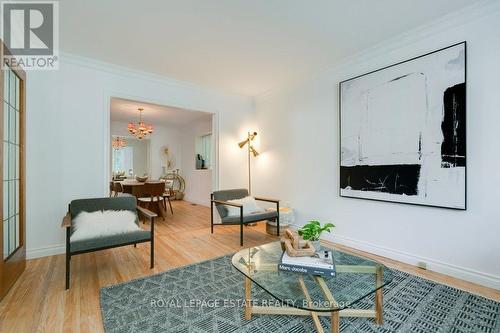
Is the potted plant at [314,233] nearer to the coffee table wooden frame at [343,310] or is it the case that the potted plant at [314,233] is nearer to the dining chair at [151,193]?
the coffee table wooden frame at [343,310]

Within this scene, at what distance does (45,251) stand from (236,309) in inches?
102

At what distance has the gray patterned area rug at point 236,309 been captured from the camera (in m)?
1.60

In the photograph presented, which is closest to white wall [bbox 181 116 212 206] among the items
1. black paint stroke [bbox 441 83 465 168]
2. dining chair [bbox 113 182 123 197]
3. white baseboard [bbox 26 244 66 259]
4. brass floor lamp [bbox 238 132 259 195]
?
brass floor lamp [bbox 238 132 259 195]

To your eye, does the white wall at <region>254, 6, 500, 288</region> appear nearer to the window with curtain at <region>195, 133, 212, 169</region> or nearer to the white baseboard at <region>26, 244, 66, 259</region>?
the window with curtain at <region>195, 133, 212, 169</region>

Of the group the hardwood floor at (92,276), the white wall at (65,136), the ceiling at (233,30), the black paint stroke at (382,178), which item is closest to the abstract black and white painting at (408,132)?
the black paint stroke at (382,178)

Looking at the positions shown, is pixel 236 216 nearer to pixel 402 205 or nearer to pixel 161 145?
pixel 402 205

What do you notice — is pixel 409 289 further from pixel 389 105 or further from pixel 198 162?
pixel 198 162

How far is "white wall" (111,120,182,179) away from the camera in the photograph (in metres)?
7.83

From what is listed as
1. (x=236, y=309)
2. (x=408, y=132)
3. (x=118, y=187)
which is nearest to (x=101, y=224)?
(x=236, y=309)

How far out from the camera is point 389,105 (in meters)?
2.75

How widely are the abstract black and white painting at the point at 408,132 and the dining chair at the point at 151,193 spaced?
3415 mm

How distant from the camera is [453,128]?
229 centimetres

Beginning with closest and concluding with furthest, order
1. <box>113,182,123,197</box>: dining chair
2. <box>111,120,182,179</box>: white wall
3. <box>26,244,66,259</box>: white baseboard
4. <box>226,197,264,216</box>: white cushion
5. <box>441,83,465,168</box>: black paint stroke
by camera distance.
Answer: <box>441,83,465,168</box>: black paint stroke
<box>26,244,66,259</box>: white baseboard
<box>226,197,264,216</box>: white cushion
<box>113,182,123,197</box>: dining chair
<box>111,120,182,179</box>: white wall

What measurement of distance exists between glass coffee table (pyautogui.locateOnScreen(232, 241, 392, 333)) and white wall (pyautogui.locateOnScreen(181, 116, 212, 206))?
15.6ft
